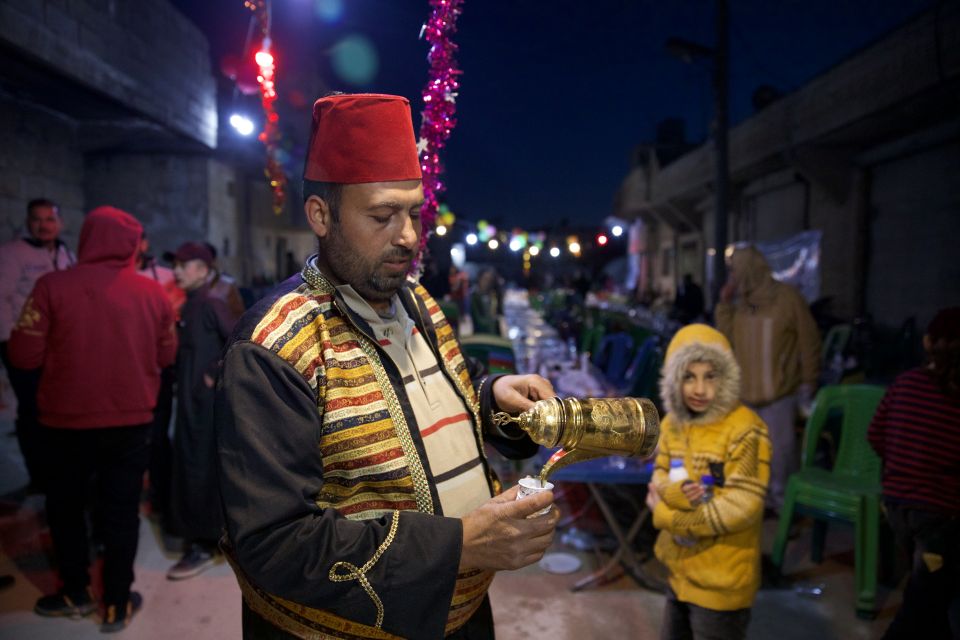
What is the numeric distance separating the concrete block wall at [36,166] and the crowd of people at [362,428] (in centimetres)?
391

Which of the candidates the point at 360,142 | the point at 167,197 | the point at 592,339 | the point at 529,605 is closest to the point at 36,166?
the point at 167,197

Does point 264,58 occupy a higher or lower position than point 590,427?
higher

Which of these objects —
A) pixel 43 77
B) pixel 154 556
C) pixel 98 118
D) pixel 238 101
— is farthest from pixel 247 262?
pixel 154 556

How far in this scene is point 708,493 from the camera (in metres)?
2.58

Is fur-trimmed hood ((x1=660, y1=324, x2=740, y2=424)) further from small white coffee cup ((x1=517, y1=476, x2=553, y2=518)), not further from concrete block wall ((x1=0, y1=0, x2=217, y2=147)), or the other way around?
concrete block wall ((x1=0, y1=0, x2=217, y2=147))

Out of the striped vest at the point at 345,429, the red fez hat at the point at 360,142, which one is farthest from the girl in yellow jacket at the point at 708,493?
the red fez hat at the point at 360,142

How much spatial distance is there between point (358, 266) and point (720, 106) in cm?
959

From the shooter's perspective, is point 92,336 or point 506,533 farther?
point 92,336

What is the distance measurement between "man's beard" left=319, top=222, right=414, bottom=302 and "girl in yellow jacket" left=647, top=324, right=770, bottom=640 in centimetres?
174

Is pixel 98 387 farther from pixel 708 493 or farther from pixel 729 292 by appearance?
pixel 729 292

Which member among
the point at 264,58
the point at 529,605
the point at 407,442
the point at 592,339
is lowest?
the point at 529,605

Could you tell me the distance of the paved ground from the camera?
342cm

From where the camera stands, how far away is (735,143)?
45.8 feet

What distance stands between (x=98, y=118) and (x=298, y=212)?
39.6 feet
